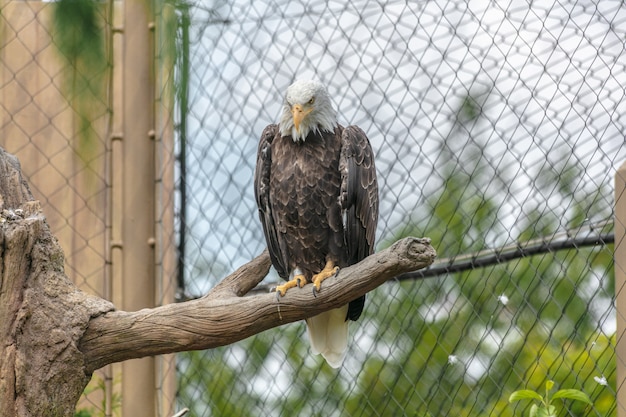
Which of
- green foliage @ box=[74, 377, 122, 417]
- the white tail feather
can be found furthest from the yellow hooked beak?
green foliage @ box=[74, 377, 122, 417]

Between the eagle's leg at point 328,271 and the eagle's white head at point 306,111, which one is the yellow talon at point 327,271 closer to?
the eagle's leg at point 328,271

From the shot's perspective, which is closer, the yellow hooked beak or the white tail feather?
the yellow hooked beak

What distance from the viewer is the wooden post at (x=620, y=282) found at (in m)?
2.53

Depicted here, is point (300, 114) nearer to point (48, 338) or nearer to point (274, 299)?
point (274, 299)

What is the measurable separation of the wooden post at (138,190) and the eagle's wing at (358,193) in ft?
2.68

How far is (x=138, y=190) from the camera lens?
3.12 metres

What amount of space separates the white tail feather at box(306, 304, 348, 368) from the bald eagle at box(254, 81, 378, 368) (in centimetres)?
7

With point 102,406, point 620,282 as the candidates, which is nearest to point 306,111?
point 620,282

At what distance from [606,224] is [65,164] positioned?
1914 mm

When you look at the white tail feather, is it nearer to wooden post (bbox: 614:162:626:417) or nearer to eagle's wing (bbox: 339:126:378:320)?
eagle's wing (bbox: 339:126:378:320)

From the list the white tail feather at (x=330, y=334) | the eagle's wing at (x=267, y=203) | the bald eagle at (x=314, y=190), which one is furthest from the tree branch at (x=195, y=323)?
the white tail feather at (x=330, y=334)

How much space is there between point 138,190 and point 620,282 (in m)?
1.50

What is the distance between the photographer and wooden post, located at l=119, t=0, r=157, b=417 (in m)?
3.03

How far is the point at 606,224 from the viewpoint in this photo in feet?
8.79
